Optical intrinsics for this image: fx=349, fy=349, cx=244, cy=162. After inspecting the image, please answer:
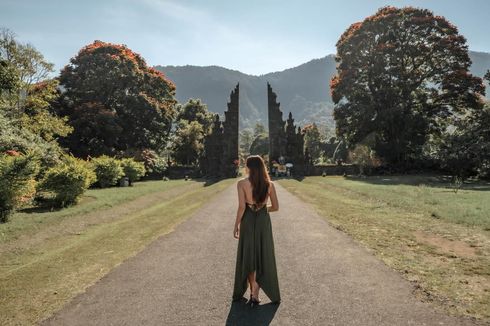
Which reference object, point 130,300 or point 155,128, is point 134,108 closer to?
point 155,128

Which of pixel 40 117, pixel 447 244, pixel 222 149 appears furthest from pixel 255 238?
pixel 222 149

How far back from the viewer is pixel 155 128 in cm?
4581

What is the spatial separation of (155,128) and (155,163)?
24.1 feet

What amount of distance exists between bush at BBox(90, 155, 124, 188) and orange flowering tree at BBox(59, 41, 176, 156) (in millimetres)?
12419

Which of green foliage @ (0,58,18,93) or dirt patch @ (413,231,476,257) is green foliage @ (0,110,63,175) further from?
dirt patch @ (413,231,476,257)

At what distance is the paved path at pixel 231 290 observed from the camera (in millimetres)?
5180

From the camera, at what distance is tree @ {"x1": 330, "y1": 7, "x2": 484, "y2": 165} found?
4119cm

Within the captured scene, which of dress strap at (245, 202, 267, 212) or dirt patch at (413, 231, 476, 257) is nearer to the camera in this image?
dress strap at (245, 202, 267, 212)

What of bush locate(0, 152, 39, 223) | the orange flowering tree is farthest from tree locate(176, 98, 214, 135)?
bush locate(0, 152, 39, 223)

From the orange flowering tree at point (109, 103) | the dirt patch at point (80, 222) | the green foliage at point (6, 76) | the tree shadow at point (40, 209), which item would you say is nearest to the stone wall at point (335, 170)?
the orange flowering tree at point (109, 103)

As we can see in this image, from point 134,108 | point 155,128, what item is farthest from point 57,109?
point 155,128

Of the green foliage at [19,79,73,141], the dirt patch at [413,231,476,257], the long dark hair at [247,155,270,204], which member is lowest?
the dirt patch at [413,231,476,257]

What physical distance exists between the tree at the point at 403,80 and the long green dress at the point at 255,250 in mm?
38258

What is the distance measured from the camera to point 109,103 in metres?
43.3
